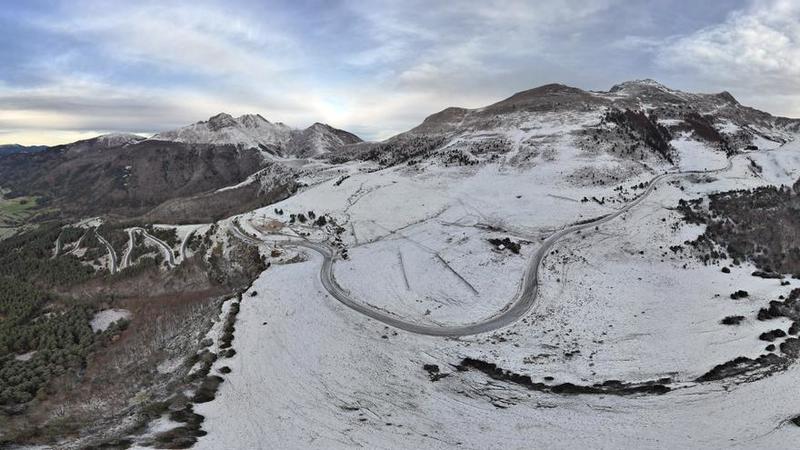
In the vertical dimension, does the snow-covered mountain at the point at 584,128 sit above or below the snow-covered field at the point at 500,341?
above

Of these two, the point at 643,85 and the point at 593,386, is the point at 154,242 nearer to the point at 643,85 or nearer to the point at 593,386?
the point at 593,386

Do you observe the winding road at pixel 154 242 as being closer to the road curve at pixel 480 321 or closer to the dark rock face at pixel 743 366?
the road curve at pixel 480 321

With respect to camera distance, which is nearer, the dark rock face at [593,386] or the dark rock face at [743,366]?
the dark rock face at [593,386]

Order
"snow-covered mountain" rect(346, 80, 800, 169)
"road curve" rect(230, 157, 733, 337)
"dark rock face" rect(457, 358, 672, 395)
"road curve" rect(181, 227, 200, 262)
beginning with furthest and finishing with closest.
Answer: "snow-covered mountain" rect(346, 80, 800, 169)
"road curve" rect(181, 227, 200, 262)
"road curve" rect(230, 157, 733, 337)
"dark rock face" rect(457, 358, 672, 395)

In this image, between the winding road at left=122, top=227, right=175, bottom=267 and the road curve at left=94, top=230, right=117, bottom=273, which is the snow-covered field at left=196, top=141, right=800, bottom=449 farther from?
the road curve at left=94, top=230, right=117, bottom=273

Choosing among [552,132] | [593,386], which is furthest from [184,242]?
[552,132]

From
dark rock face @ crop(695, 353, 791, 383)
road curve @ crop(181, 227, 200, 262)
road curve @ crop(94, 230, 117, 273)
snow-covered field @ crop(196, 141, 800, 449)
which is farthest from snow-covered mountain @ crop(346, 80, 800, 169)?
dark rock face @ crop(695, 353, 791, 383)

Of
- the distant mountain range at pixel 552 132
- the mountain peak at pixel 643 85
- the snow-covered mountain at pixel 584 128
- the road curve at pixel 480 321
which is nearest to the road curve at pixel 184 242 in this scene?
the road curve at pixel 480 321
